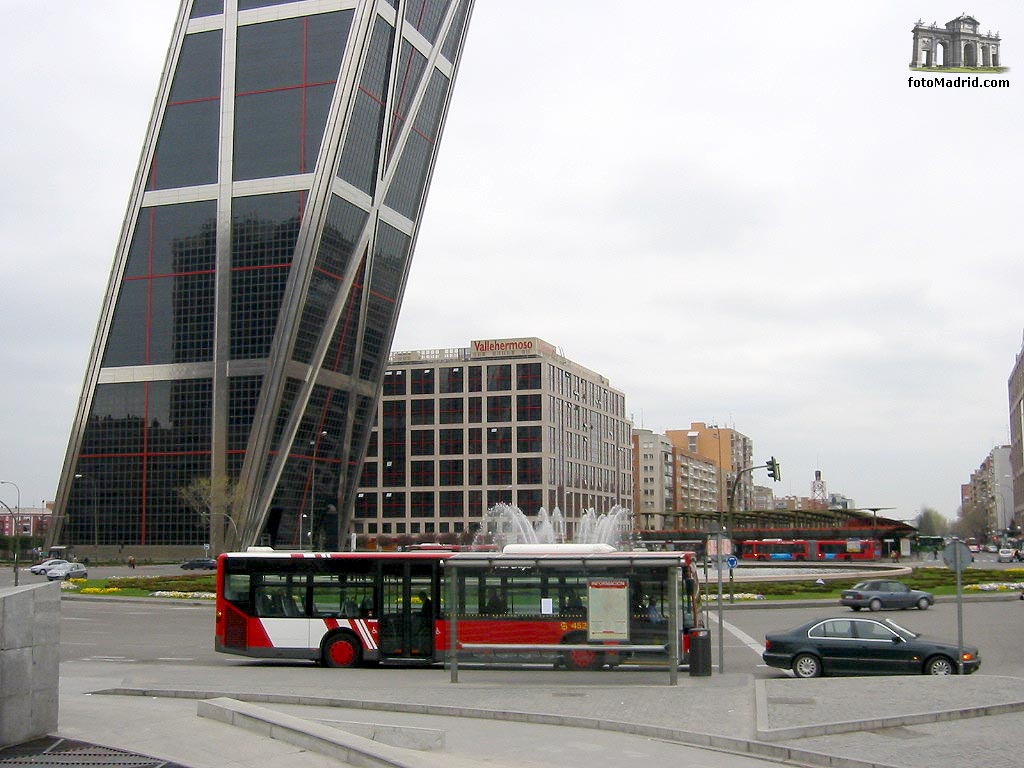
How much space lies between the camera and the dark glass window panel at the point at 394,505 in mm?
123287

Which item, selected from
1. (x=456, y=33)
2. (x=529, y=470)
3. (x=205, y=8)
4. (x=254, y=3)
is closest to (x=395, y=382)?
(x=529, y=470)

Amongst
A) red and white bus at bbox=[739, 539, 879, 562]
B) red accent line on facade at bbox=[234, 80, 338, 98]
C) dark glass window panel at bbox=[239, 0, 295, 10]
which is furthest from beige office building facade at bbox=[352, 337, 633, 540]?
dark glass window panel at bbox=[239, 0, 295, 10]

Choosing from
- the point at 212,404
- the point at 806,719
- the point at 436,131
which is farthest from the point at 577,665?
the point at 436,131

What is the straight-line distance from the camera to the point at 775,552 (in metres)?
88.3

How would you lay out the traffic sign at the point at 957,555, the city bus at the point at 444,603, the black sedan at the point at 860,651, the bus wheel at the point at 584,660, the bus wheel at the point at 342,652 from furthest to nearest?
the bus wheel at the point at 342,652 → the traffic sign at the point at 957,555 → the bus wheel at the point at 584,660 → the black sedan at the point at 860,651 → the city bus at the point at 444,603

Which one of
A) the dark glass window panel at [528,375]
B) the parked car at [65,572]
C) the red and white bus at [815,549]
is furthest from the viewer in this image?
the dark glass window panel at [528,375]

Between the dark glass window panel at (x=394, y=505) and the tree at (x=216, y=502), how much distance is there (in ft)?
135

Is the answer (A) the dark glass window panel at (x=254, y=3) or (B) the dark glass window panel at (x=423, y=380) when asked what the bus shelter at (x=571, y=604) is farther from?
(B) the dark glass window panel at (x=423, y=380)

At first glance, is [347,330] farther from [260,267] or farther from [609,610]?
[609,610]

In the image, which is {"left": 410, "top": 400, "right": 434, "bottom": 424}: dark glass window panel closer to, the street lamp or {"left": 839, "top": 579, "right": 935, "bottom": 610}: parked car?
the street lamp

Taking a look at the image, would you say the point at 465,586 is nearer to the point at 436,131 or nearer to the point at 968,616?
the point at 968,616

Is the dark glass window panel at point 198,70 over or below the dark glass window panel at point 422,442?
over

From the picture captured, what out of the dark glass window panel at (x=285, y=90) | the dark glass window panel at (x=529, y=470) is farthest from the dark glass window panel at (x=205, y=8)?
the dark glass window panel at (x=529, y=470)

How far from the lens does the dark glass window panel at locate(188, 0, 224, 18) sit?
83.2 metres
